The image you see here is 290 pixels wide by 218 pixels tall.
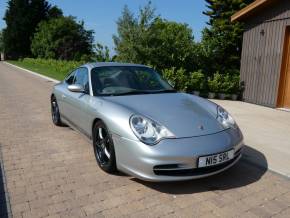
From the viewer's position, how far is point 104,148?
15.5 ft

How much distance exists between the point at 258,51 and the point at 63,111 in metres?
7.18

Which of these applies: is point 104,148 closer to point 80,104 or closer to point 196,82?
point 80,104

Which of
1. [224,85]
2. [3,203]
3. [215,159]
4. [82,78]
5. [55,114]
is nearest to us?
[3,203]

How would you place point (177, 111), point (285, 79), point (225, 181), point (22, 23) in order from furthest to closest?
point (22, 23)
point (285, 79)
point (177, 111)
point (225, 181)

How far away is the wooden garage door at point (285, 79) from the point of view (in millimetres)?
10258

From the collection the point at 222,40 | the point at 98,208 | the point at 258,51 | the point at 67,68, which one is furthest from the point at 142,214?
the point at 67,68

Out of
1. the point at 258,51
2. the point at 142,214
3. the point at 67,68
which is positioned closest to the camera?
the point at 142,214

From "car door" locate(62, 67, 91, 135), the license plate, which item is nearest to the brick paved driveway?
the license plate

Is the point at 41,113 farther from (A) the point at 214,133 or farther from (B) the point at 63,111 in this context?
(A) the point at 214,133

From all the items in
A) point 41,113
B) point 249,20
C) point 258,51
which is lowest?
point 41,113

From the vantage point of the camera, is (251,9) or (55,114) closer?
(55,114)

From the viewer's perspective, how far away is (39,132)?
6980mm

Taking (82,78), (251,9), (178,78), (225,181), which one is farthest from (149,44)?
(225,181)

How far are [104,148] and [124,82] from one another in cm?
125
